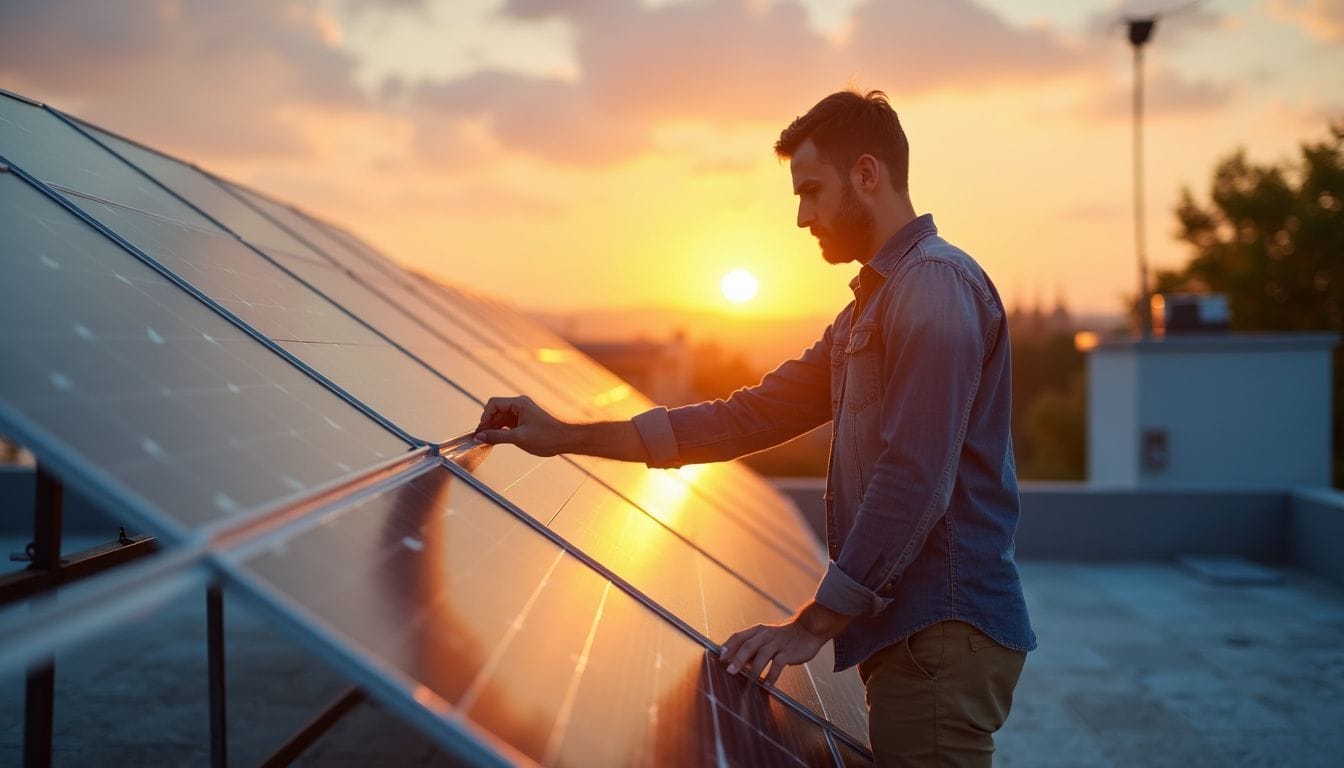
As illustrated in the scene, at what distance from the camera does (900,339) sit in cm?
259

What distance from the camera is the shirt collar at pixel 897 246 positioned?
2.84 meters

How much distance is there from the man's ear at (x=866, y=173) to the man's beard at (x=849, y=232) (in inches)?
1.0

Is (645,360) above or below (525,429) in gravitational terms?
above

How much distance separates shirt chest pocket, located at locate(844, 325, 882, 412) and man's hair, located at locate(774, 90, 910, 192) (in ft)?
1.45

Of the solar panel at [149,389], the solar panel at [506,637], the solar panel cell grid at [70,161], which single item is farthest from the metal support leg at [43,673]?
the solar panel at [506,637]

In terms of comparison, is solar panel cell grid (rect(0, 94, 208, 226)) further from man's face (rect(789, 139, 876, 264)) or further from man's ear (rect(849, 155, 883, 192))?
man's ear (rect(849, 155, 883, 192))

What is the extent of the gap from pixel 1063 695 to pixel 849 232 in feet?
18.7

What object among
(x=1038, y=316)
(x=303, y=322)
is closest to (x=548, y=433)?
(x=303, y=322)

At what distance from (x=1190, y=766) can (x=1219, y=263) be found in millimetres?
43946

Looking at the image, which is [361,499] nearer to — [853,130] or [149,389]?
[149,389]

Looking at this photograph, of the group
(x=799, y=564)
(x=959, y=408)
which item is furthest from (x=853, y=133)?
(x=799, y=564)

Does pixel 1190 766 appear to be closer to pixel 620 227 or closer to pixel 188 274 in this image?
pixel 188 274

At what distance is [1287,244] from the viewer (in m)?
42.4

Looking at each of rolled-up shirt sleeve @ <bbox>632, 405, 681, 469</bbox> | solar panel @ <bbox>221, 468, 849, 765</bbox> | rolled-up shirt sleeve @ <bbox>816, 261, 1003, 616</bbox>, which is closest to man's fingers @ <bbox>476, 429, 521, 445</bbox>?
rolled-up shirt sleeve @ <bbox>632, 405, 681, 469</bbox>
